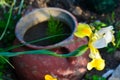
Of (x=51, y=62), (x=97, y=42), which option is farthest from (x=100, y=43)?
(x=51, y=62)

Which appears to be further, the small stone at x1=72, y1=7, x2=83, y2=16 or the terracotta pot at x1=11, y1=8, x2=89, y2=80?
the small stone at x1=72, y1=7, x2=83, y2=16

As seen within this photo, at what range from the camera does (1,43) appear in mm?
2619

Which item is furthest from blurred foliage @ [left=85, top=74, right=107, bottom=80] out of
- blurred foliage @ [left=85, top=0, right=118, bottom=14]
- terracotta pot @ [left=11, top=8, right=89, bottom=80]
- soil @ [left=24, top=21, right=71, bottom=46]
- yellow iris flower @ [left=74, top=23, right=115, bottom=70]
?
yellow iris flower @ [left=74, top=23, right=115, bottom=70]

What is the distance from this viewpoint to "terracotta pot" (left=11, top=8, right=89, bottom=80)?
220 centimetres

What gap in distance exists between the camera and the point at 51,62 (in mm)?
2221

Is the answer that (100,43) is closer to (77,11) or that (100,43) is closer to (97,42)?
(97,42)

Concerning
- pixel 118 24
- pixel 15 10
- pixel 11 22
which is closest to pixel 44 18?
pixel 11 22

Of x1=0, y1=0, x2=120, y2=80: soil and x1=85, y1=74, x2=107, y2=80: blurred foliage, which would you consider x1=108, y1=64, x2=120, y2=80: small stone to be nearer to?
x1=85, y1=74, x2=107, y2=80: blurred foliage

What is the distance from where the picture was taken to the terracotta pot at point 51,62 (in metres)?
2.20

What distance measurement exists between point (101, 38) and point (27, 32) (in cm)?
115

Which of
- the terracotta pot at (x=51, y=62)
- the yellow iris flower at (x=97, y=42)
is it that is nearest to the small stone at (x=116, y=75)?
the terracotta pot at (x=51, y=62)

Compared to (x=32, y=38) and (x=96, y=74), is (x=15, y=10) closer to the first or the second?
(x=32, y=38)

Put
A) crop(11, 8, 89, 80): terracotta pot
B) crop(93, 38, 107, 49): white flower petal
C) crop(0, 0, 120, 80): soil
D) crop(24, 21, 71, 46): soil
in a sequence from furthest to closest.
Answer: crop(0, 0, 120, 80): soil
crop(24, 21, 71, 46): soil
crop(11, 8, 89, 80): terracotta pot
crop(93, 38, 107, 49): white flower petal

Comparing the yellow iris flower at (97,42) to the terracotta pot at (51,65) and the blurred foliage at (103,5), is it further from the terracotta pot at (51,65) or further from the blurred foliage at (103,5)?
the blurred foliage at (103,5)
